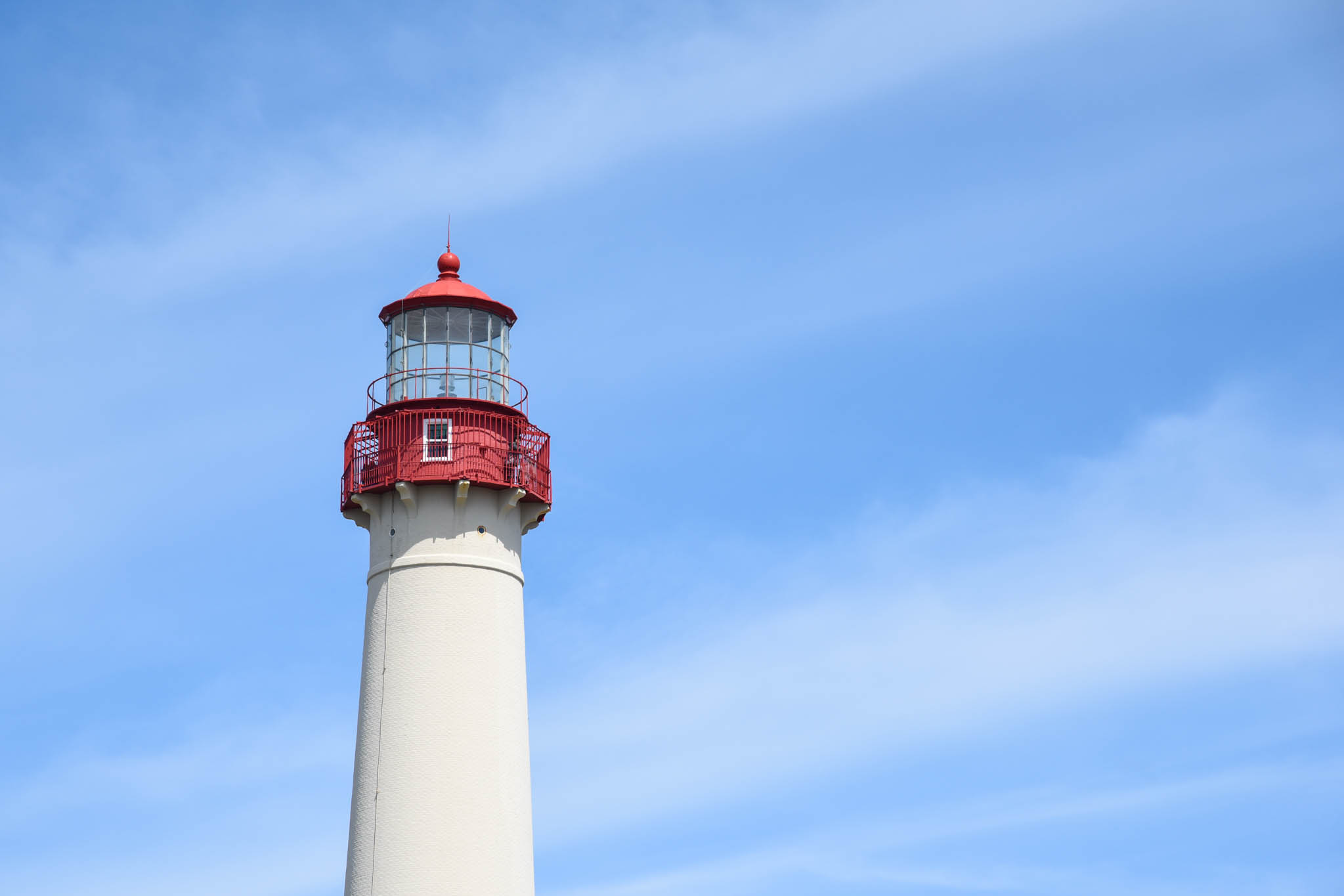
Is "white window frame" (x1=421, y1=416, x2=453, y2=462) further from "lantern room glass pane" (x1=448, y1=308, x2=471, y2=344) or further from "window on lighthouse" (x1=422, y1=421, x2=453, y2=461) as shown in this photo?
"lantern room glass pane" (x1=448, y1=308, x2=471, y2=344)

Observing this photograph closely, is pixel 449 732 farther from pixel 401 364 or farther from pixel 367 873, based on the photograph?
pixel 401 364

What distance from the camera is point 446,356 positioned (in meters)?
32.9

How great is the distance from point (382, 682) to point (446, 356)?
5.44 m

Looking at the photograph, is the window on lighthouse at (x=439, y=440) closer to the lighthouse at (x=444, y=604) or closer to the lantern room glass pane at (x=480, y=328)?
the lighthouse at (x=444, y=604)

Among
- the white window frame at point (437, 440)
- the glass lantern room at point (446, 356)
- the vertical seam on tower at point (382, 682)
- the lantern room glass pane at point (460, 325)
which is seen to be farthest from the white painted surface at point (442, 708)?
the lantern room glass pane at point (460, 325)

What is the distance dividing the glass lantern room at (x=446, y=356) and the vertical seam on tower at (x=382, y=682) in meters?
2.04

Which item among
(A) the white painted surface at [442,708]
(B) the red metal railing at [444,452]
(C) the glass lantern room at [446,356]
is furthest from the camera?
(C) the glass lantern room at [446,356]

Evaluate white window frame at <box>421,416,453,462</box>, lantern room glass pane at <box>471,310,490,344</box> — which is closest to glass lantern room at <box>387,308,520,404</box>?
lantern room glass pane at <box>471,310,490,344</box>

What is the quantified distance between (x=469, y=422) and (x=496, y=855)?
674 centimetres

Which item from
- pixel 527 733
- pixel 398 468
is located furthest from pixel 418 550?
pixel 527 733

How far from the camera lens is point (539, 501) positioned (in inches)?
1286

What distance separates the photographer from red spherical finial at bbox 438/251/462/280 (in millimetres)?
33562

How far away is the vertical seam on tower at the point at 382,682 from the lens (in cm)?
3019

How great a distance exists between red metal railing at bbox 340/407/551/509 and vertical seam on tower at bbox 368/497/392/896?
1.94 feet
